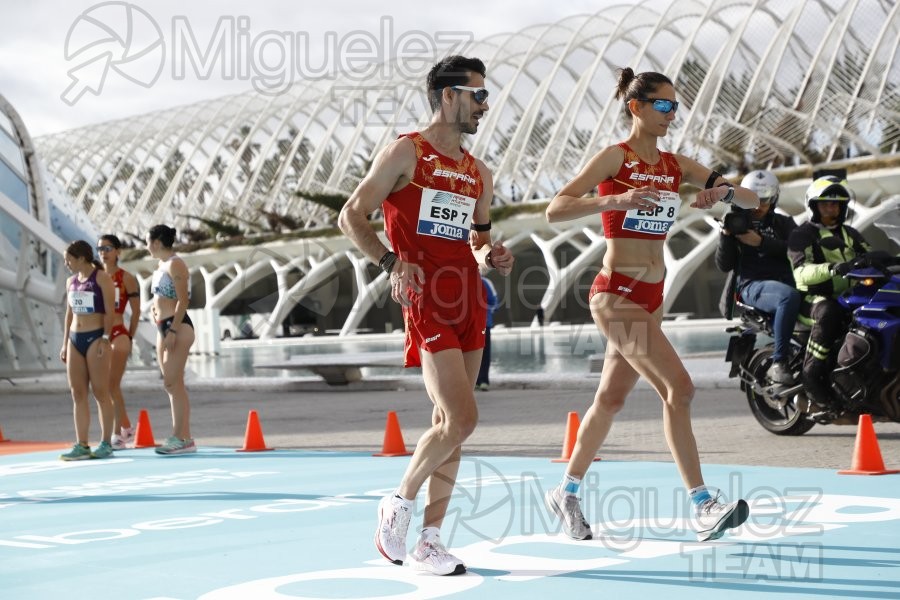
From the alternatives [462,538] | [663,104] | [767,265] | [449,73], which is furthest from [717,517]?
[767,265]

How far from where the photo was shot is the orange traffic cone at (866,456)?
7.00 meters

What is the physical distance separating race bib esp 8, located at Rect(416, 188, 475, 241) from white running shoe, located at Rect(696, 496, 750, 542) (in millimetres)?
1521

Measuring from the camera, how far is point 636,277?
5148 millimetres

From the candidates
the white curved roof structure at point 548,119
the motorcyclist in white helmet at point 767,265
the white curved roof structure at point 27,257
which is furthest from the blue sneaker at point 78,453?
the white curved roof structure at point 548,119

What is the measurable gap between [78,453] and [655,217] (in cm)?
592

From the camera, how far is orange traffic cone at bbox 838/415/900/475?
700 cm

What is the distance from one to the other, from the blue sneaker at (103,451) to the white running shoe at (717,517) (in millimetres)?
5899

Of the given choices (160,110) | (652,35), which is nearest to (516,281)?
(652,35)

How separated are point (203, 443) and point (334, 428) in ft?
5.32

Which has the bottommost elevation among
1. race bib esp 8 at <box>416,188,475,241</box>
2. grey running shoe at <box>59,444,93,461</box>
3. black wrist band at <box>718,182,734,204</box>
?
grey running shoe at <box>59,444,93,461</box>

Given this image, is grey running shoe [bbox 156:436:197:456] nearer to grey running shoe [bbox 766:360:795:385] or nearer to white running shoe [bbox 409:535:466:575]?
grey running shoe [bbox 766:360:795:385]

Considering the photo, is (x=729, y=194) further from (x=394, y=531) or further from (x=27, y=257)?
(x=27, y=257)

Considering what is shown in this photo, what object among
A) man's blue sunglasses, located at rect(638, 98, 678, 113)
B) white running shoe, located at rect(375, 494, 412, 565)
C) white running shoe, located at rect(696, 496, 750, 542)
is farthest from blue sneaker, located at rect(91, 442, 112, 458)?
man's blue sunglasses, located at rect(638, 98, 678, 113)

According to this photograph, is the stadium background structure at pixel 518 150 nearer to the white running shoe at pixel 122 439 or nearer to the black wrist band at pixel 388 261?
the white running shoe at pixel 122 439
